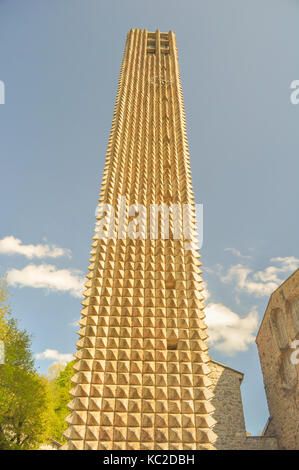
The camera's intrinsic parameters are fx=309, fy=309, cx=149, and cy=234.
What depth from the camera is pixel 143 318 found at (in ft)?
28.3

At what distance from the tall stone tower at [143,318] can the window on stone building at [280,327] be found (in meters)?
9.48

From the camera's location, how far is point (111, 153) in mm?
13078

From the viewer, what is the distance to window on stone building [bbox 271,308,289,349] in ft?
54.2

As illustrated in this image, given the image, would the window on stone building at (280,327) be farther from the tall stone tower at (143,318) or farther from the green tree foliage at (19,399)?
the green tree foliage at (19,399)

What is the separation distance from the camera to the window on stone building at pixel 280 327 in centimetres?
1653

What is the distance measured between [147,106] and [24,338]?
14040mm

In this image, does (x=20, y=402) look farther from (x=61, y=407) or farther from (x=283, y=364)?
(x=283, y=364)

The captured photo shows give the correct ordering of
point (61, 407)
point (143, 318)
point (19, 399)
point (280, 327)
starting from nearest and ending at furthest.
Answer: point (143, 318)
point (19, 399)
point (280, 327)
point (61, 407)

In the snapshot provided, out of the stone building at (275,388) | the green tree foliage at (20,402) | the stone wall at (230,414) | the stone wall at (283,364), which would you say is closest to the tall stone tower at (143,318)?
the stone wall at (283,364)

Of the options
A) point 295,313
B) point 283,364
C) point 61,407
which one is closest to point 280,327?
point 283,364

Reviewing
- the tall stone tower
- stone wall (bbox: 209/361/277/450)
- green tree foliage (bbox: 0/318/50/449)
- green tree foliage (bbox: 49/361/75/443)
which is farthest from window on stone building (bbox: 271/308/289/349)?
green tree foliage (bbox: 0/318/50/449)

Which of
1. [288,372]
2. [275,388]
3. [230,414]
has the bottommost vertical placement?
[230,414]

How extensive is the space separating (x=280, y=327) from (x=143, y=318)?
1177cm
